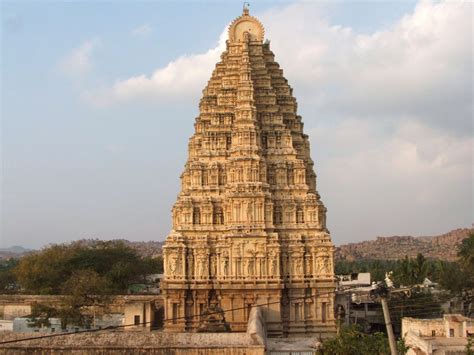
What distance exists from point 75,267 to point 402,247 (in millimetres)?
132152

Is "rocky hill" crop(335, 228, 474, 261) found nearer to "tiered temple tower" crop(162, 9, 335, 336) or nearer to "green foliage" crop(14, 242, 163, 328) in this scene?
"green foliage" crop(14, 242, 163, 328)

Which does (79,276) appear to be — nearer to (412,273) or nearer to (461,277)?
(461,277)

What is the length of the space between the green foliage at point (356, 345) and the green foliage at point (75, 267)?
28.2 meters

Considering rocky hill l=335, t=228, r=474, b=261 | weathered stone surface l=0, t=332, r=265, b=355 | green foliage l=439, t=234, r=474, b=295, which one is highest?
rocky hill l=335, t=228, r=474, b=261

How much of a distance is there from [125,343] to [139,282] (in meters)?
36.8

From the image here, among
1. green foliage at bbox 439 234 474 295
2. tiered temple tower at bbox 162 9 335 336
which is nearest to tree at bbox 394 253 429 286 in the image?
green foliage at bbox 439 234 474 295

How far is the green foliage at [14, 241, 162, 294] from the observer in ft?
164

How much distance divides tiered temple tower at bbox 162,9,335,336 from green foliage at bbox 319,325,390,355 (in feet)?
40.3

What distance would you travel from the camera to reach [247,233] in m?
33.7

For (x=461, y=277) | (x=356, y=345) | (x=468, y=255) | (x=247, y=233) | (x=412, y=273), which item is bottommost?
(x=356, y=345)

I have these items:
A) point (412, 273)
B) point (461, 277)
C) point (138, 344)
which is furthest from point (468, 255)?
point (138, 344)

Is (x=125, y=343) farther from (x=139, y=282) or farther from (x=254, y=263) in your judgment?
(x=139, y=282)

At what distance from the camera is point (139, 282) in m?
58.9

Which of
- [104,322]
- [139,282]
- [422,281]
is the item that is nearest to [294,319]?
[104,322]
